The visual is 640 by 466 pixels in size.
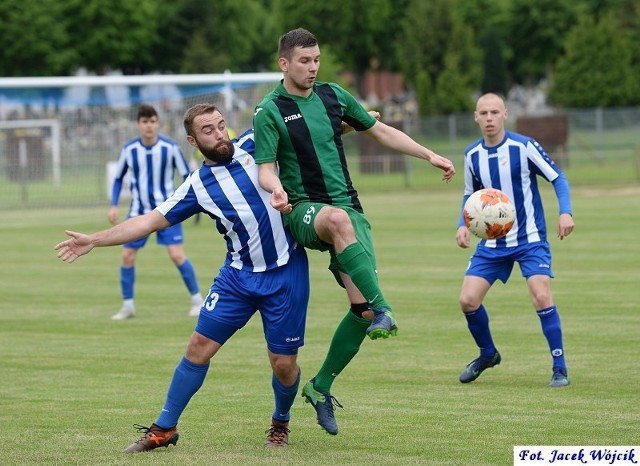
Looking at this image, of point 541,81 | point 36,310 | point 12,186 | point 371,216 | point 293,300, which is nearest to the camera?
point 293,300

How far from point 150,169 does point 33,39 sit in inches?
1744

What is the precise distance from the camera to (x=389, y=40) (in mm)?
61250

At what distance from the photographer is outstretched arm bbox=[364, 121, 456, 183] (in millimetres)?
7621

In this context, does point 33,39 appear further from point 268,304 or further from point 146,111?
point 268,304

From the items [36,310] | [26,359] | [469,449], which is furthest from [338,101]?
[36,310]

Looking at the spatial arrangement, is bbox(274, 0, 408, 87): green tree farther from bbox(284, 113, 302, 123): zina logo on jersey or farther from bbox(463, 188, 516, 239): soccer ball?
bbox(284, 113, 302, 123): zina logo on jersey

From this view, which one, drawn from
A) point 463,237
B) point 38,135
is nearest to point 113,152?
point 38,135

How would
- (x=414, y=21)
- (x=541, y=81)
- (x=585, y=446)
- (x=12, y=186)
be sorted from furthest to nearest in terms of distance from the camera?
(x=541, y=81) < (x=414, y=21) < (x=12, y=186) < (x=585, y=446)

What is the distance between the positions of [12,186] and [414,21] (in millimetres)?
26231

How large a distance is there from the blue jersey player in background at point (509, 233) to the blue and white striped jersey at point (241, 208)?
2.79 meters

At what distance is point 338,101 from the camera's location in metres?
7.55

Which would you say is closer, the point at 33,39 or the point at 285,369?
the point at 285,369

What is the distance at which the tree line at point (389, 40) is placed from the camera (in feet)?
166

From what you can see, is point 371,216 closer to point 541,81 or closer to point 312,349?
point 312,349
